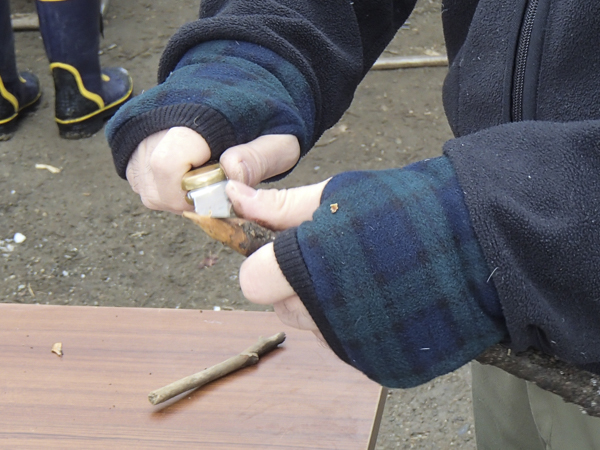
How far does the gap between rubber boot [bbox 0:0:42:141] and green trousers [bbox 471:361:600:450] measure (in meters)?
2.12

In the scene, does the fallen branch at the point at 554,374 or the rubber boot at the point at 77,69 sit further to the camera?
the rubber boot at the point at 77,69

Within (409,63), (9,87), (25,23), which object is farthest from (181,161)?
(25,23)

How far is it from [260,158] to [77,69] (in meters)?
2.04

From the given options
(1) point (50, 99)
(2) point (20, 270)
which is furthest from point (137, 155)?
(1) point (50, 99)

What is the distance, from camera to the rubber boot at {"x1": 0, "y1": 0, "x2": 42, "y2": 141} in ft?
8.07

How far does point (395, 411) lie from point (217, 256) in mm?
745

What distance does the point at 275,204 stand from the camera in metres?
0.60

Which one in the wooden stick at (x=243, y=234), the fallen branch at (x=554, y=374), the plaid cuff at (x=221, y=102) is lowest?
the fallen branch at (x=554, y=374)

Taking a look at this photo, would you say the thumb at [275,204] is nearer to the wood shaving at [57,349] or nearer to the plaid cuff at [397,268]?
the plaid cuff at [397,268]

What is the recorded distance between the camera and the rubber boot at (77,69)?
239 centimetres

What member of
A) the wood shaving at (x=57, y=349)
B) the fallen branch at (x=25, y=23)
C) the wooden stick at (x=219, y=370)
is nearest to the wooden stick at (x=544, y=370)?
the wooden stick at (x=219, y=370)

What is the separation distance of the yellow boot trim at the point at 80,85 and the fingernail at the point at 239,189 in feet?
6.89

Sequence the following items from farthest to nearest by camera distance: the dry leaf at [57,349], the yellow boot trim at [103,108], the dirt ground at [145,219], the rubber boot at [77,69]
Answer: the yellow boot trim at [103,108]
the rubber boot at [77,69]
the dirt ground at [145,219]
the dry leaf at [57,349]

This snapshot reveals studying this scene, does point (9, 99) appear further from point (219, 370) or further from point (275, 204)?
point (275, 204)
